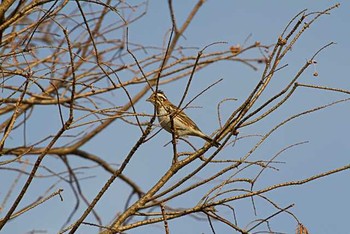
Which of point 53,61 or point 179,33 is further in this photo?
point 179,33

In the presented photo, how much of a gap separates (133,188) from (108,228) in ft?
16.1

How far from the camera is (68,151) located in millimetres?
6867

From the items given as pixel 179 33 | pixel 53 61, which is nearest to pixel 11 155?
pixel 53 61

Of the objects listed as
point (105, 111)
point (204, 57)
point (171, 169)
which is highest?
point (204, 57)

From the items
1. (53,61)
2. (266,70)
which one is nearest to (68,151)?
(53,61)

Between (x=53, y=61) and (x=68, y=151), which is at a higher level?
(x=68, y=151)

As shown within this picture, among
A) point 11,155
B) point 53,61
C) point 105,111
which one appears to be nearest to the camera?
point 105,111

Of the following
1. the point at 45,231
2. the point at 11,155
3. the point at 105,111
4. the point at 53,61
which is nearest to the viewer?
the point at 105,111

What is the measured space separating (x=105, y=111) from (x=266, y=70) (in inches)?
33.0

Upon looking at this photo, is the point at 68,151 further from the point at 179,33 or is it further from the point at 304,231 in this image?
the point at 304,231

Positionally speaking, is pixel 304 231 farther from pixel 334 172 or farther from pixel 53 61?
pixel 53 61

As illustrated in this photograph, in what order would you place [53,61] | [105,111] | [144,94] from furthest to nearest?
[144,94], [53,61], [105,111]

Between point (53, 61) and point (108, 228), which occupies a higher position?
point (53, 61)

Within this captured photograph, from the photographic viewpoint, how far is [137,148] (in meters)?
2.96
